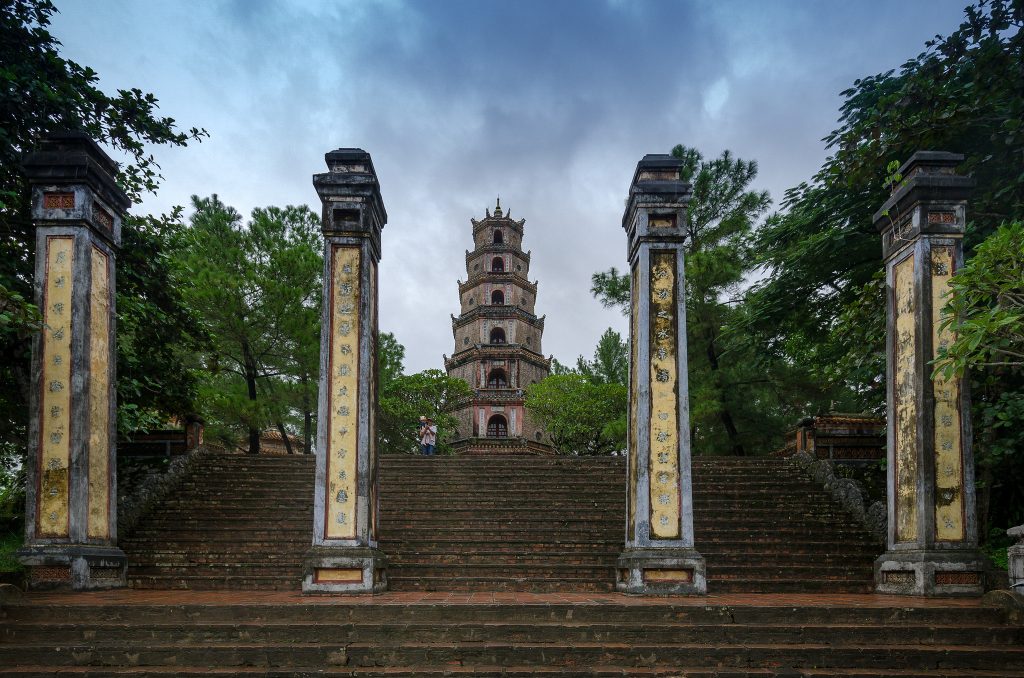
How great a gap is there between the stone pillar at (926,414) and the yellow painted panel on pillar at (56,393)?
26.4 ft

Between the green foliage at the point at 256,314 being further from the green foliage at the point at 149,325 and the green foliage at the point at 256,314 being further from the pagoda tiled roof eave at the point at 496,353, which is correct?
the pagoda tiled roof eave at the point at 496,353

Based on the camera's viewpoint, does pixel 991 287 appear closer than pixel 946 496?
Yes

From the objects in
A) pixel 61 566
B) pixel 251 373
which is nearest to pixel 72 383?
pixel 61 566

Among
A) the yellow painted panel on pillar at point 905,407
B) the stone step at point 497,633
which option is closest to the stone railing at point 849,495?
the yellow painted panel on pillar at point 905,407

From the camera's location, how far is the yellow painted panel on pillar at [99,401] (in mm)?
6977

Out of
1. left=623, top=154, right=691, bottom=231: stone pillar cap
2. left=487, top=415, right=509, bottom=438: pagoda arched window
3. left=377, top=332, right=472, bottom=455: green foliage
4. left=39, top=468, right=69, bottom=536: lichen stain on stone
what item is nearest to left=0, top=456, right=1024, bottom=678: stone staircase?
left=39, top=468, right=69, bottom=536: lichen stain on stone

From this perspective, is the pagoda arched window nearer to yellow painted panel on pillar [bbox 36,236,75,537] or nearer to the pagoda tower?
the pagoda tower

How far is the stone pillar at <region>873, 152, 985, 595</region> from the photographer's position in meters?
6.70

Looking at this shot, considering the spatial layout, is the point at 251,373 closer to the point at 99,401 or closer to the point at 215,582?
the point at 215,582

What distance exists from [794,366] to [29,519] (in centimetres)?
1507

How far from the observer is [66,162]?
705 cm

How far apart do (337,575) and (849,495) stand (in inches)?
281

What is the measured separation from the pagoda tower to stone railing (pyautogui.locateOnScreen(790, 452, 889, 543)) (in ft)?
64.9

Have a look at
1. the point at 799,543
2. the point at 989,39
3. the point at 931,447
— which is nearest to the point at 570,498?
the point at 799,543
